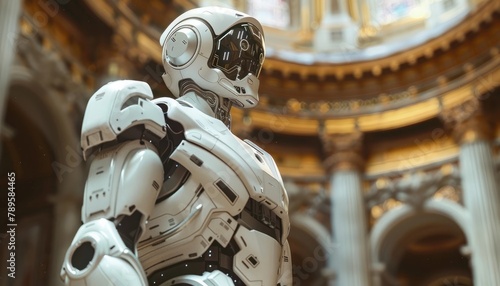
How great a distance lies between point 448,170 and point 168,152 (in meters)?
10.1

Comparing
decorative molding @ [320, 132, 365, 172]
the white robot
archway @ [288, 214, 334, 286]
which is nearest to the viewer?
the white robot

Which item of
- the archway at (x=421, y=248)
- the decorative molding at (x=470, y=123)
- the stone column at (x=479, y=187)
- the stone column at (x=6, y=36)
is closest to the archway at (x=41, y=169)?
the stone column at (x=6, y=36)

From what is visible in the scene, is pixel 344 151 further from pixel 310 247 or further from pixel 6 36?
pixel 6 36

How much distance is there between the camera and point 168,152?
2803 mm

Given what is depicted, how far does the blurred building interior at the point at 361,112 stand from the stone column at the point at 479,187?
0.02m

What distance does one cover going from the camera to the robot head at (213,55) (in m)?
3.00

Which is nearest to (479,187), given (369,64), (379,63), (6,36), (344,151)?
(344,151)

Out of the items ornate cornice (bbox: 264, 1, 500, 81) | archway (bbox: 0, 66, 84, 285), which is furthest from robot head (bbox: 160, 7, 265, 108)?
ornate cornice (bbox: 264, 1, 500, 81)

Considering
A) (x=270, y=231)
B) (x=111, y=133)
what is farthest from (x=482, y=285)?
(x=111, y=133)

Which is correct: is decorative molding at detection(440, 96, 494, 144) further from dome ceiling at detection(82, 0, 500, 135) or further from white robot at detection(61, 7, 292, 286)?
white robot at detection(61, 7, 292, 286)

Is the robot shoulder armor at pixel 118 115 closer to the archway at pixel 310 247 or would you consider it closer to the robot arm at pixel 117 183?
the robot arm at pixel 117 183

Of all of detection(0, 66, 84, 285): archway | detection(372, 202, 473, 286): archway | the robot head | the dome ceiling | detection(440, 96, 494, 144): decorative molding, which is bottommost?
the robot head

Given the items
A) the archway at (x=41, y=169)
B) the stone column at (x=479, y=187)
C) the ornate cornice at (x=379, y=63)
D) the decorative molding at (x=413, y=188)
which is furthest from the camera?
the decorative molding at (x=413, y=188)

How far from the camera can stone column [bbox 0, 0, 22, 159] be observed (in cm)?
708
